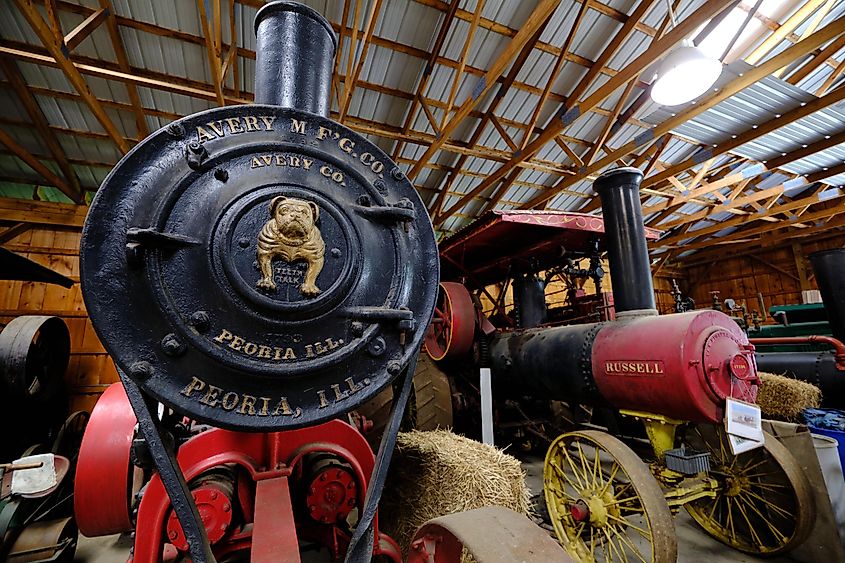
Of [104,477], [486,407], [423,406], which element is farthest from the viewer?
[423,406]

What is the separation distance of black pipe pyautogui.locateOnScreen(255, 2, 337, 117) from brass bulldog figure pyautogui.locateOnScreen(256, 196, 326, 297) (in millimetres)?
575

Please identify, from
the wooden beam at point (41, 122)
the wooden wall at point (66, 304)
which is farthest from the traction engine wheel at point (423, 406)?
the wooden beam at point (41, 122)

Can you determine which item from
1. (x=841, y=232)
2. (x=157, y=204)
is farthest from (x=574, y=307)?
(x=841, y=232)

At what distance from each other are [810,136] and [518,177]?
5023 mm

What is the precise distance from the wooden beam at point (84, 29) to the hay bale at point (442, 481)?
5.04 m

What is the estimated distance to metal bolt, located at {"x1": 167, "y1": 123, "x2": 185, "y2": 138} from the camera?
1141mm

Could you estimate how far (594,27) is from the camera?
5.39 m

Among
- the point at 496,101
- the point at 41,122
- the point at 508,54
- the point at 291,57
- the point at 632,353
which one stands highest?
the point at 496,101

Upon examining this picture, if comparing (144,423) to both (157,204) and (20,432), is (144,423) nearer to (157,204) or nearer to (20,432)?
(157,204)

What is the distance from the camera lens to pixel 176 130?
1.15 meters

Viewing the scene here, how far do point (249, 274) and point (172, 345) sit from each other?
272mm

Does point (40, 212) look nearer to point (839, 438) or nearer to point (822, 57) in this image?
point (839, 438)

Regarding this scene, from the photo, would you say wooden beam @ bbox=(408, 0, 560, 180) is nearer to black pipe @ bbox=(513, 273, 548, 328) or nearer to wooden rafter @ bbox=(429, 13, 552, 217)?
wooden rafter @ bbox=(429, 13, 552, 217)

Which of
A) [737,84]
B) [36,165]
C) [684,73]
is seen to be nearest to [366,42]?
[684,73]
